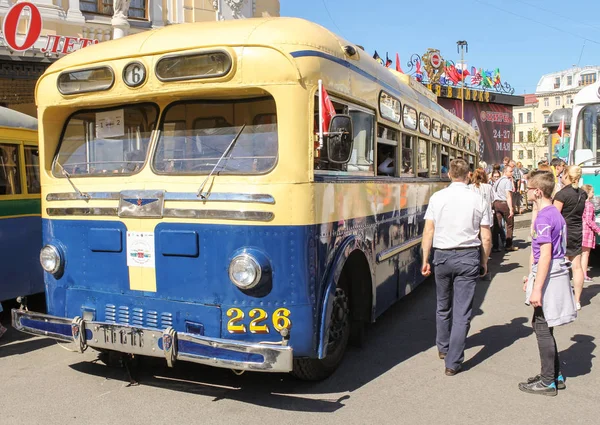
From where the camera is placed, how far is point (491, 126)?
37406 millimetres

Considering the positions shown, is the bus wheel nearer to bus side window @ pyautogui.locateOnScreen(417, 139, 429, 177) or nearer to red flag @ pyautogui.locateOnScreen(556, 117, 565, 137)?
bus side window @ pyautogui.locateOnScreen(417, 139, 429, 177)

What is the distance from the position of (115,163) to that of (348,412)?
8.74ft

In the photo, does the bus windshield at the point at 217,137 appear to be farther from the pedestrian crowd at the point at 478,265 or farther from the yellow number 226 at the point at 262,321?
the pedestrian crowd at the point at 478,265

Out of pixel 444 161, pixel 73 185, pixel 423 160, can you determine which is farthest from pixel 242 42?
pixel 444 161

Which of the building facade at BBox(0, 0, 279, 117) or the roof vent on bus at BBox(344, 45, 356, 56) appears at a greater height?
the building facade at BBox(0, 0, 279, 117)

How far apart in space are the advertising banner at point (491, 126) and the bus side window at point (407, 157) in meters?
29.0

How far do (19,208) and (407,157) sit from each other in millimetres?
4527

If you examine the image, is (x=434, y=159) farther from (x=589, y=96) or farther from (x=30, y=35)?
(x=30, y=35)

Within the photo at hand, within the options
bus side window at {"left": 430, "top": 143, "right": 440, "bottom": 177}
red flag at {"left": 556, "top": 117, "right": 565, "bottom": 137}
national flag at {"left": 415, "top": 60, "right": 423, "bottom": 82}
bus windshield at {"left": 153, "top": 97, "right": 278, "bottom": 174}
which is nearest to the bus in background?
bus windshield at {"left": 153, "top": 97, "right": 278, "bottom": 174}

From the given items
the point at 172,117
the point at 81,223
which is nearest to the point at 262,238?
the point at 172,117

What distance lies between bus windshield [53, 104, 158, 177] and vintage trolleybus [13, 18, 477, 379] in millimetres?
12

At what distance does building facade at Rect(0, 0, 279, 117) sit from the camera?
40.9ft

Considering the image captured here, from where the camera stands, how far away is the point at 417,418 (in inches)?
168

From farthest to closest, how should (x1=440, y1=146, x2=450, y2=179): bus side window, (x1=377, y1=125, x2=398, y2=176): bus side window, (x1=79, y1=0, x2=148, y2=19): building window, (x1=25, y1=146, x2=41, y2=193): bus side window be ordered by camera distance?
(x1=79, y1=0, x2=148, y2=19): building window, (x1=440, y1=146, x2=450, y2=179): bus side window, (x1=25, y1=146, x2=41, y2=193): bus side window, (x1=377, y1=125, x2=398, y2=176): bus side window
